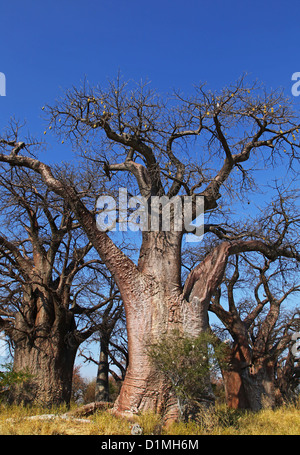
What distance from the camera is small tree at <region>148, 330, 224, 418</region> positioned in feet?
16.1

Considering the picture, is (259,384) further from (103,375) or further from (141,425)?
(141,425)

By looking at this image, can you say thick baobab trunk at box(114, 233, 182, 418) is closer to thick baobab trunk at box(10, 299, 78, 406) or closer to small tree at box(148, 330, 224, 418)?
small tree at box(148, 330, 224, 418)

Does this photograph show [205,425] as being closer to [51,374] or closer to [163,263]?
[163,263]

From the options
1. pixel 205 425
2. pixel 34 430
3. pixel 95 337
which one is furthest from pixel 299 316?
pixel 34 430

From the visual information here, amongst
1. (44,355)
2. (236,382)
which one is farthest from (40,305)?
(236,382)

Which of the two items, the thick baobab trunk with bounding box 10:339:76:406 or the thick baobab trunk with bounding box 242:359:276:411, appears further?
the thick baobab trunk with bounding box 242:359:276:411

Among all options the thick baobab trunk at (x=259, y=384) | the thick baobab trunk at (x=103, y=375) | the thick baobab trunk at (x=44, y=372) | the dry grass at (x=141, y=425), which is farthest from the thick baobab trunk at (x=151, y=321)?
the thick baobab trunk at (x=259, y=384)

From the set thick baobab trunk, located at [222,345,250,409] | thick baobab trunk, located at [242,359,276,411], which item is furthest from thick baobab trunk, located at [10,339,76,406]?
thick baobab trunk, located at [242,359,276,411]

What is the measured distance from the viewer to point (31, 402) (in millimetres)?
7500

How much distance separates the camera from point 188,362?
5012mm

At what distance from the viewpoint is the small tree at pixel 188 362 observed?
492 centimetres
